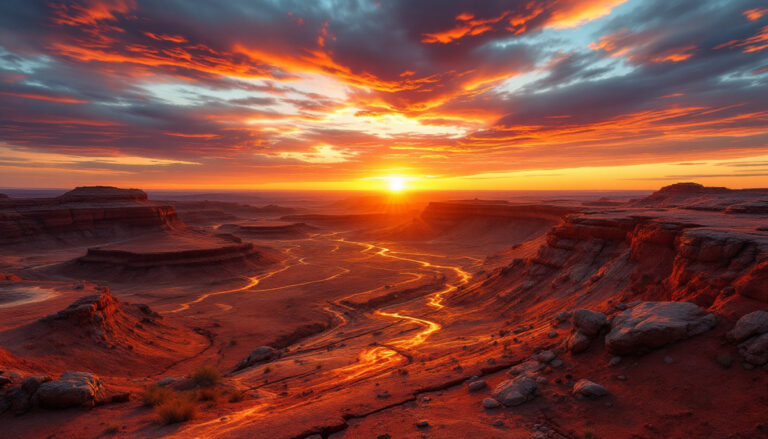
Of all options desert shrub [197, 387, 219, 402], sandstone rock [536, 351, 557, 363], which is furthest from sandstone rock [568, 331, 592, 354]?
desert shrub [197, 387, 219, 402]

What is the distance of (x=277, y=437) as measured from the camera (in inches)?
298

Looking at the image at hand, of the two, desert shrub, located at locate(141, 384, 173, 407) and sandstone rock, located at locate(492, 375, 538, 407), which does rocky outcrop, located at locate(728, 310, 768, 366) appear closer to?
sandstone rock, located at locate(492, 375, 538, 407)

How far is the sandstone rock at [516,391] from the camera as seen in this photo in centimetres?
806

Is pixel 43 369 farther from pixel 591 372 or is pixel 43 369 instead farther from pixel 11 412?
pixel 591 372

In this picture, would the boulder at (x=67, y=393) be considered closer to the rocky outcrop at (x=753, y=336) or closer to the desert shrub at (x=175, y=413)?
the desert shrub at (x=175, y=413)

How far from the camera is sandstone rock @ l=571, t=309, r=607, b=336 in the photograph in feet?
31.6

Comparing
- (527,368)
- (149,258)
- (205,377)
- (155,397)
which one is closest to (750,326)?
(527,368)

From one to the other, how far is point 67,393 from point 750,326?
1645 centimetres

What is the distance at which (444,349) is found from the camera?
1527cm

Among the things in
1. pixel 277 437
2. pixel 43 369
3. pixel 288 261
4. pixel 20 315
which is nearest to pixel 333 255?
pixel 288 261

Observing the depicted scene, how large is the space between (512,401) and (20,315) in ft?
77.4

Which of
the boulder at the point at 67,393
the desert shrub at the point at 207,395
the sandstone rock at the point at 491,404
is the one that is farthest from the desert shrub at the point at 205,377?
the sandstone rock at the point at 491,404

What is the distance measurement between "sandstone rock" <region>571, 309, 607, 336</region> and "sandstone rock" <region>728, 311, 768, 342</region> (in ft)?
8.46

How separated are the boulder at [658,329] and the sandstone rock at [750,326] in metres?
0.68
